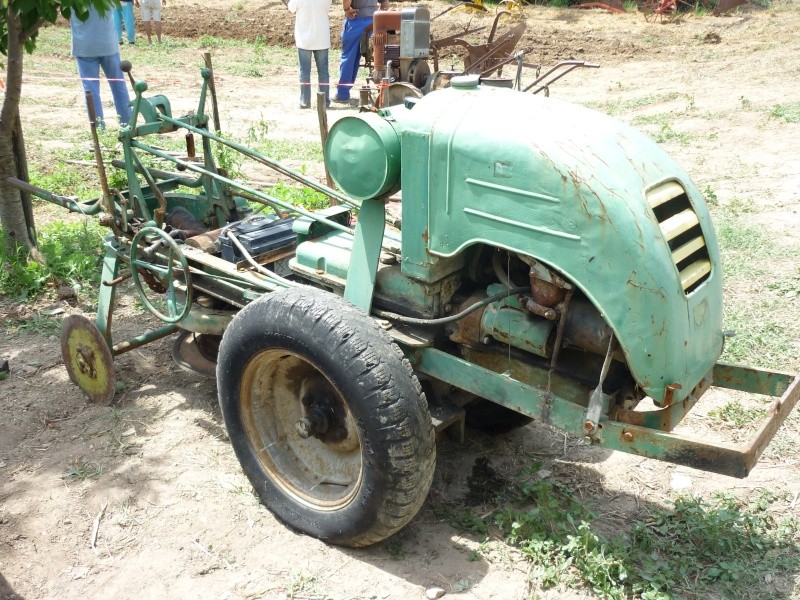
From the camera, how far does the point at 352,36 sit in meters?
12.9

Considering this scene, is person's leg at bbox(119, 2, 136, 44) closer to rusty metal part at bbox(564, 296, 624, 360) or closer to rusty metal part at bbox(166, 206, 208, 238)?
rusty metal part at bbox(166, 206, 208, 238)

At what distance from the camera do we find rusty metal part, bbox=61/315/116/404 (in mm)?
4305

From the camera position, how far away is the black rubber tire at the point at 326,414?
113 inches

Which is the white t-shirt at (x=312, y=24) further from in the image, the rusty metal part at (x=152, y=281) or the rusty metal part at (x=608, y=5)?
the rusty metal part at (x=608, y=5)

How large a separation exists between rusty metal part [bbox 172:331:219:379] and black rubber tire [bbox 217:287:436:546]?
836mm

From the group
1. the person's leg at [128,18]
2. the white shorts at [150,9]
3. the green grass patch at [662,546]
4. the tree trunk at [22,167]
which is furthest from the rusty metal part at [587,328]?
the white shorts at [150,9]

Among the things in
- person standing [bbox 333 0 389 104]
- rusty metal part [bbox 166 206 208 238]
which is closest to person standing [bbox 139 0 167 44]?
person standing [bbox 333 0 389 104]

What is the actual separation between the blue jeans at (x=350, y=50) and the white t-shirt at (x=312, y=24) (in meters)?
0.94

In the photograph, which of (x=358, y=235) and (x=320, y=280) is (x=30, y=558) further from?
(x=358, y=235)

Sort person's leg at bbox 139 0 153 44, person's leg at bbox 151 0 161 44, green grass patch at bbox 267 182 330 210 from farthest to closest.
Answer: person's leg at bbox 151 0 161 44, person's leg at bbox 139 0 153 44, green grass patch at bbox 267 182 330 210

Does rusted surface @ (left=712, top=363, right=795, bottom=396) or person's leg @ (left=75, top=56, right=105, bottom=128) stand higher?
person's leg @ (left=75, top=56, right=105, bottom=128)

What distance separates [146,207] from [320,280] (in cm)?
147

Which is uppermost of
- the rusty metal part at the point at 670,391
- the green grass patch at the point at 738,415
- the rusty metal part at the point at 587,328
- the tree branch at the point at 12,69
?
the tree branch at the point at 12,69

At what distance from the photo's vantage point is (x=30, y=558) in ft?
10.9
